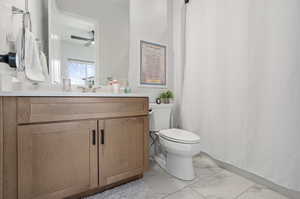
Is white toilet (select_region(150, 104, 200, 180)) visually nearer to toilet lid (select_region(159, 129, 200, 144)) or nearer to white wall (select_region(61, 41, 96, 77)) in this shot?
toilet lid (select_region(159, 129, 200, 144))

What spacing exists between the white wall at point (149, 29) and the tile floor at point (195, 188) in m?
0.99

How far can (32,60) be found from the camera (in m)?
1.08

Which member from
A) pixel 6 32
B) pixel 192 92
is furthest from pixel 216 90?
pixel 6 32

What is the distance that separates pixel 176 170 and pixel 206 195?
0.34 metres

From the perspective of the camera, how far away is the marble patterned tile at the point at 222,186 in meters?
1.18

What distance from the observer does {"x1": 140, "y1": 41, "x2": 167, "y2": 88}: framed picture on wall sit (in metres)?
1.88

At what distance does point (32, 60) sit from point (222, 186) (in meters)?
1.84

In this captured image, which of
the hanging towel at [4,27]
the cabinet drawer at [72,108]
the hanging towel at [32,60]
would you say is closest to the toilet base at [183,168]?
the cabinet drawer at [72,108]

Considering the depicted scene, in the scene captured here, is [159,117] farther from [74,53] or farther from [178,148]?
[74,53]

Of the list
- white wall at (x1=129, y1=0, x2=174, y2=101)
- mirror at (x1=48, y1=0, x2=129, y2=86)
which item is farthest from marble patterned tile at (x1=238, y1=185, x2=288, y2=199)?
mirror at (x1=48, y1=0, x2=129, y2=86)

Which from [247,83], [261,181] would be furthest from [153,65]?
[261,181]

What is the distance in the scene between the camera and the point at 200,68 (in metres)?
1.73

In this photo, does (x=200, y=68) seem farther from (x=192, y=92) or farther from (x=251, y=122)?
(x=251, y=122)

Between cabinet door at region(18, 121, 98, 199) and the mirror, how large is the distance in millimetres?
665
